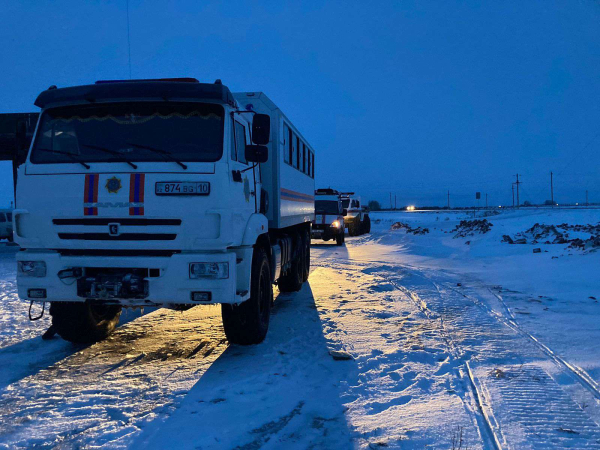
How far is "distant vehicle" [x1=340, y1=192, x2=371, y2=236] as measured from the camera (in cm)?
3095

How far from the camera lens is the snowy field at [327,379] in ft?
12.2

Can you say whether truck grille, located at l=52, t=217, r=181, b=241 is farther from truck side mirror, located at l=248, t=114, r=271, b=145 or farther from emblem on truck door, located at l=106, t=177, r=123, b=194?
truck side mirror, located at l=248, t=114, r=271, b=145

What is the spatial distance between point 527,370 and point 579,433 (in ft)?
4.72

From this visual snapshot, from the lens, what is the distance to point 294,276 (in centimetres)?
1045

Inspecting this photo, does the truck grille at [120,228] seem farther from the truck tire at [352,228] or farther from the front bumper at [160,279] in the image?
the truck tire at [352,228]

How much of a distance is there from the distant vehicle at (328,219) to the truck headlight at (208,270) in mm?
19065

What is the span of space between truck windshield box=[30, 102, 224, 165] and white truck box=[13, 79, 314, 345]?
1 centimetres

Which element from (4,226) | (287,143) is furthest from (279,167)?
(4,226)

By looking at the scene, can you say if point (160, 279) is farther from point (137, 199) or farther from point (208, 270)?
point (137, 199)

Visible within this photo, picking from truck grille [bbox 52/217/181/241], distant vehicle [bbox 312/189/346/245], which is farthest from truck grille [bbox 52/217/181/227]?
distant vehicle [bbox 312/189/346/245]

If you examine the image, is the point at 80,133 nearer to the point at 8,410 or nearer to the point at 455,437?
the point at 8,410

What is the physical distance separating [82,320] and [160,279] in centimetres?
178

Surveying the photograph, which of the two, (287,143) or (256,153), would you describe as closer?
(256,153)

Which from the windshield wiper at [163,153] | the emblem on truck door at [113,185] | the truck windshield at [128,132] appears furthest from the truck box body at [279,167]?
the emblem on truck door at [113,185]
